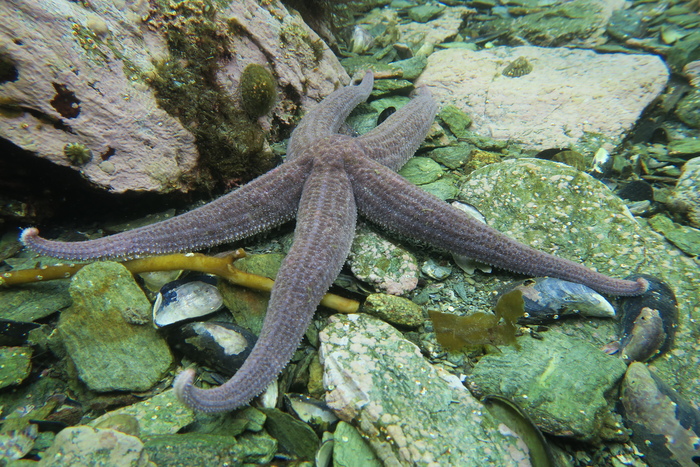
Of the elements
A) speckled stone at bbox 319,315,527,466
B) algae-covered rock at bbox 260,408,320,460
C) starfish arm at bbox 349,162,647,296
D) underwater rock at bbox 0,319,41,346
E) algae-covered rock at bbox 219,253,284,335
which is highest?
starfish arm at bbox 349,162,647,296

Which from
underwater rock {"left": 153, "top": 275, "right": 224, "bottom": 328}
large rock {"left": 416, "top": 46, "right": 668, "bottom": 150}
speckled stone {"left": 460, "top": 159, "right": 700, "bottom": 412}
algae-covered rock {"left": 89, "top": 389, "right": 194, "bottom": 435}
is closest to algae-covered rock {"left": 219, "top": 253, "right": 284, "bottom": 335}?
underwater rock {"left": 153, "top": 275, "right": 224, "bottom": 328}

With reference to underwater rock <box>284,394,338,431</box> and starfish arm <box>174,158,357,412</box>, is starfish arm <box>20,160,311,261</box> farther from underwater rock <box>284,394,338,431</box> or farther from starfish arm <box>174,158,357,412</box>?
underwater rock <box>284,394,338,431</box>

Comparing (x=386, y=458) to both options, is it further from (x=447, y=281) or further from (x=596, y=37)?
(x=596, y=37)

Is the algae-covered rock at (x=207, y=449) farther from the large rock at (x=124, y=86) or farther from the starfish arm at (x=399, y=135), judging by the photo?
the starfish arm at (x=399, y=135)

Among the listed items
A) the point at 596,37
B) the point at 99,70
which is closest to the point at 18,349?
→ the point at 99,70

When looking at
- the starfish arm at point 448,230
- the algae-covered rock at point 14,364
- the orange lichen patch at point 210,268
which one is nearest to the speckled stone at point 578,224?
the starfish arm at point 448,230

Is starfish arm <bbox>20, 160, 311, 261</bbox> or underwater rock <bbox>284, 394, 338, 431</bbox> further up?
starfish arm <bbox>20, 160, 311, 261</bbox>
